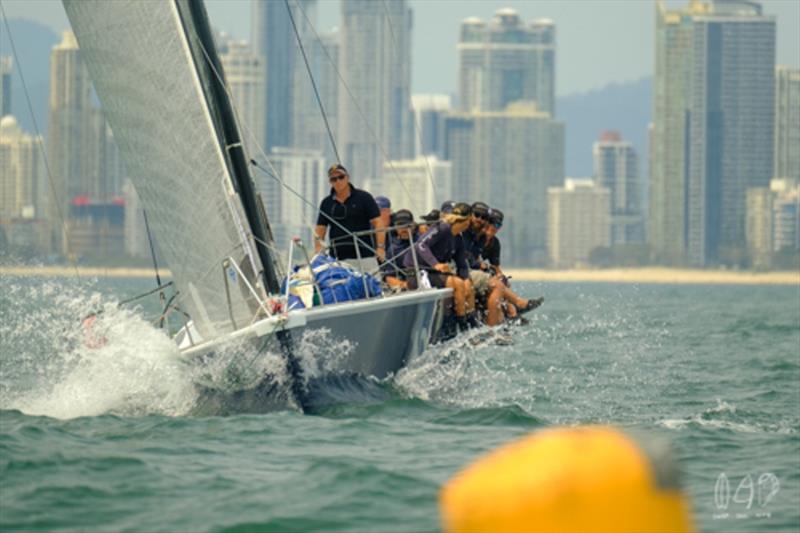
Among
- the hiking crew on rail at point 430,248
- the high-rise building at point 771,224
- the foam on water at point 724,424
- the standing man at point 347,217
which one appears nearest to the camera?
the foam on water at point 724,424

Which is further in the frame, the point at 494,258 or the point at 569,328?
the point at 569,328

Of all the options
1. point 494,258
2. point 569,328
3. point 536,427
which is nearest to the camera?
point 536,427

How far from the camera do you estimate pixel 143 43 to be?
10.9 metres

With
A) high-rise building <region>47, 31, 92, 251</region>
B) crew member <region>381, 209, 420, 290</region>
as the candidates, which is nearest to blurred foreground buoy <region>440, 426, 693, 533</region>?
crew member <region>381, 209, 420, 290</region>

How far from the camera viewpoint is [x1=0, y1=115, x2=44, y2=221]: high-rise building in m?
126

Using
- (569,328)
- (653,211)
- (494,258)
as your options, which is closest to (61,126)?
(653,211)

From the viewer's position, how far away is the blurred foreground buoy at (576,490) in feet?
9.82

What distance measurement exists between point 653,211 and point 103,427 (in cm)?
17963

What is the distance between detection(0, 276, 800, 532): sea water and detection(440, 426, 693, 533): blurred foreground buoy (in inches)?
170

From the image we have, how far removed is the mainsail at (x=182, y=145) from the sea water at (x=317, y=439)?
495 mm

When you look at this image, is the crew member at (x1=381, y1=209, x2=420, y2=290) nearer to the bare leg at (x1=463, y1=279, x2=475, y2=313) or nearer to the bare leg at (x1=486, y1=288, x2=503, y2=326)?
the bare leg at (x1=463, y1=279, x2=475, y2=313)

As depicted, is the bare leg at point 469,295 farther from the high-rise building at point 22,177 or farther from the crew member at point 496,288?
the high-rise building at point 22,177

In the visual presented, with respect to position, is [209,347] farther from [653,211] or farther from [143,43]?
[653,211]

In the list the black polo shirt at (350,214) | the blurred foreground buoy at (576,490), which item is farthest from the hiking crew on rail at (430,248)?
the blurred foreground buoy at (576,490)
